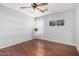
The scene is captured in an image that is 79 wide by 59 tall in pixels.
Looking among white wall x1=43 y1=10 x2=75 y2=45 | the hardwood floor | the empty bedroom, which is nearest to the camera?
the hardwood floor

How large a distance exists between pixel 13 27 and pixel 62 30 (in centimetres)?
222

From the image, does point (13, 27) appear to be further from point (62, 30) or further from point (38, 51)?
point (62, 30)

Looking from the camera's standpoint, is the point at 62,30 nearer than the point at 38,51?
No

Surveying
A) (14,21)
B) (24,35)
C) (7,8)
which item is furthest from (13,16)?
(24,35)

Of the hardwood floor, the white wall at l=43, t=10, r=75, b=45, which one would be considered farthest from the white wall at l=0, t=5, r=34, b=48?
the white wall at l=43, t=10, r=75, b=45

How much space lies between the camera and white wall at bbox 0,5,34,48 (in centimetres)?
212

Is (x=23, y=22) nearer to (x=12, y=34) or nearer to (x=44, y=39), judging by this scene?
(x=12, y=34)

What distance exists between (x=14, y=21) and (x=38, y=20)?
132cm

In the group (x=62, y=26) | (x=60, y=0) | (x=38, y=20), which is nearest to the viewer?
(x=60, y=0)

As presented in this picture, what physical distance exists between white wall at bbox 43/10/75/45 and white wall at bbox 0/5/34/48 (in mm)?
924

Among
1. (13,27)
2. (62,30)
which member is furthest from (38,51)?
(62,30)

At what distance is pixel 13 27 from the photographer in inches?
97.6

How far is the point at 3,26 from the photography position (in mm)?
2123

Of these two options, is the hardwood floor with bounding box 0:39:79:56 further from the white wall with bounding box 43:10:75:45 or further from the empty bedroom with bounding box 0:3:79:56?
the white wall with bounding box 43:10:75:45
